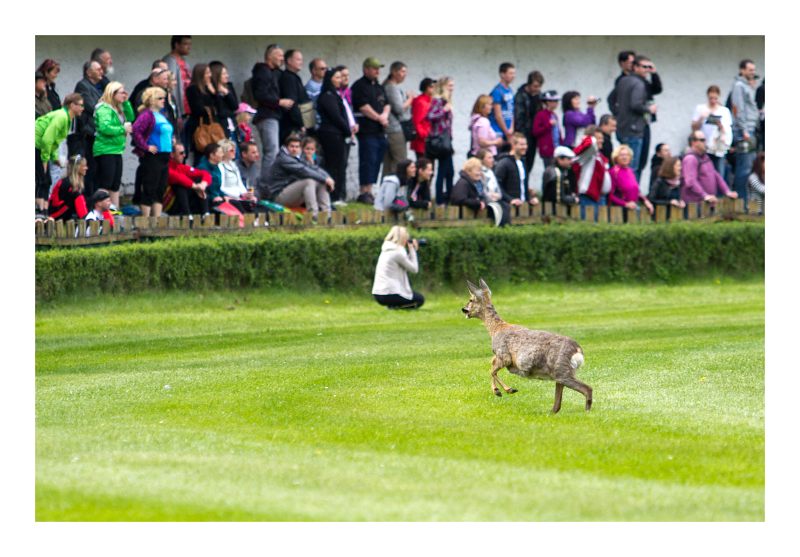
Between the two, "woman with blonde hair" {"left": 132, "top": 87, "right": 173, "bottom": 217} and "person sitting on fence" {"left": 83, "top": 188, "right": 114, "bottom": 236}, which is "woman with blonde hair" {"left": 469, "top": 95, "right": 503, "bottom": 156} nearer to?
"woman with blonde hair" {"left": 132, "top": 87, "right": 173, "bottom": 217}

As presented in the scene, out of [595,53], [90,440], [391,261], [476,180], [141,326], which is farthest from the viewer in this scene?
[595,53]

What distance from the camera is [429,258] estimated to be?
89.1ft

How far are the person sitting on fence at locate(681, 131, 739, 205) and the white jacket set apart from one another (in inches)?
326

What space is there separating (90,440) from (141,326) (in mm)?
9111

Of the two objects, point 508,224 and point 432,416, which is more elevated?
point 508,224

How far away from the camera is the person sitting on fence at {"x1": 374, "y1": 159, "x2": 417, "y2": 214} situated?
27266 mm

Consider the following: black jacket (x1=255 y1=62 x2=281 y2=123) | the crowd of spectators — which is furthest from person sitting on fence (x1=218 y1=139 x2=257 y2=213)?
black jacket (x1=255 y1=62 x2=281 y2=123)

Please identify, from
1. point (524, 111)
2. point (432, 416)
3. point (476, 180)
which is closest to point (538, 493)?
point (432, 416)

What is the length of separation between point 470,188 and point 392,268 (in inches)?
141

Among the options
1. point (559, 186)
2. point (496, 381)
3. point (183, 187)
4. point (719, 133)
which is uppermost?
point (719, 133)

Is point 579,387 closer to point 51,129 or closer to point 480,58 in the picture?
point 51,129

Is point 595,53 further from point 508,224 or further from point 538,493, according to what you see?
point 538,493

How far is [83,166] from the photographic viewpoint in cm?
2359

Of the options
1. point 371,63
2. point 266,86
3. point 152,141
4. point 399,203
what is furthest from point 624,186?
point 152,141
